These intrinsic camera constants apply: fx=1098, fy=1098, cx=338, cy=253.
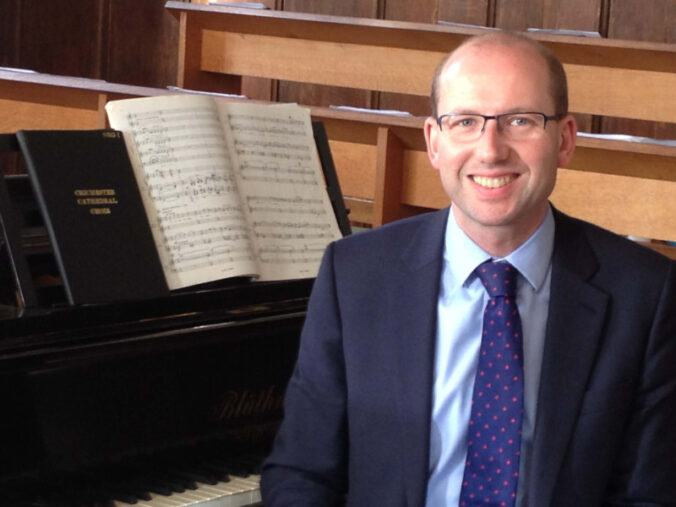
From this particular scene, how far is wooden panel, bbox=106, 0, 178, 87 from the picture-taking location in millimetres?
7090

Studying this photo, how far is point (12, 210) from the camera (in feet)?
6.56

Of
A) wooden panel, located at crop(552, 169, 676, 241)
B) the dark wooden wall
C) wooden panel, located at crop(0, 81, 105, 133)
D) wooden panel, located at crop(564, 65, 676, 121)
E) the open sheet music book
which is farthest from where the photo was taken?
the dark wooden wall

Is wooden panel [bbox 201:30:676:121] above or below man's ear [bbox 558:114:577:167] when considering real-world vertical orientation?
above

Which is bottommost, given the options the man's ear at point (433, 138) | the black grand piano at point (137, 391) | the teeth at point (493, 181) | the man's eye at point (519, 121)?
the black grand piano at point (137, 391)

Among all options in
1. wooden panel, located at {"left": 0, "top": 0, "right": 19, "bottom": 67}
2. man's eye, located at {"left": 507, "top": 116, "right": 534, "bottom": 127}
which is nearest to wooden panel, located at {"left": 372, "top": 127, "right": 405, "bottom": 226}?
man's eye, located at {"left": 507, "top": 116, "right": 534, "bottom": 127}

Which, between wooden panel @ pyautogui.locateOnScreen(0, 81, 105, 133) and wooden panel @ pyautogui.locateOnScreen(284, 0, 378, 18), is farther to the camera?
wooden panel @ pyautogui.locateOnScreen(284, 0, 378, 18)

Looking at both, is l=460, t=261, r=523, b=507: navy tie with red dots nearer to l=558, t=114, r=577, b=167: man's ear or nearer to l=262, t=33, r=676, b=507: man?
l=262, t=33, r=676, b=507: man

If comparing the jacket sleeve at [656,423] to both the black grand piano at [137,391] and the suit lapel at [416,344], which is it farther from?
the black grand piano at [137,391]

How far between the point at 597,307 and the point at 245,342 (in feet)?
2.46

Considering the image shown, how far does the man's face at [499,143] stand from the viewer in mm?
1756

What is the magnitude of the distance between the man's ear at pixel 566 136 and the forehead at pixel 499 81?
0.17 feet

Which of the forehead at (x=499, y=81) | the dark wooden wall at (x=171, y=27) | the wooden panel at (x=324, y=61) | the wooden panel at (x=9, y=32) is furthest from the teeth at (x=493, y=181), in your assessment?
the wooden panel at (x=9, y=32)

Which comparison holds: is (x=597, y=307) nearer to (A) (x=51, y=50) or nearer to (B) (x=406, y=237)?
(B) (x=406, y=237)

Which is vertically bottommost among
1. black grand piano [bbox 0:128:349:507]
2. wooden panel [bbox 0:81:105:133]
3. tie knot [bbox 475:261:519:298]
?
black grand piano [bbox 0:128:349:507]
